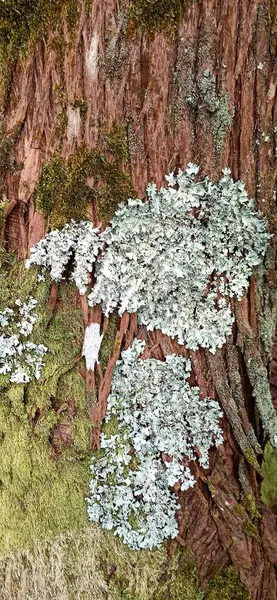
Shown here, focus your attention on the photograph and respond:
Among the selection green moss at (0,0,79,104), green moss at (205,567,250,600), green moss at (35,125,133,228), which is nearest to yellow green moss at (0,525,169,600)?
green moss at (205,567,250,600)

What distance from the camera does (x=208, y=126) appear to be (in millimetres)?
1710

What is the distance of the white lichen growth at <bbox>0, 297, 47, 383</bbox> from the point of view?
5.87 feet

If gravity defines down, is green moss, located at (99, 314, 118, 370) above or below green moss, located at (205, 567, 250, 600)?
above

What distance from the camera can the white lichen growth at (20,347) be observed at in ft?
5.87

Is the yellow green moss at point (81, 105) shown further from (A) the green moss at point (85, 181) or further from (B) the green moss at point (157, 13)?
(B) the green moss at point (157, 13)

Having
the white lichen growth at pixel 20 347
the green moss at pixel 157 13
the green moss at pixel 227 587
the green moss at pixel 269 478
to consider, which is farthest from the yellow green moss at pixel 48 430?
the green moss at pixel 157 13

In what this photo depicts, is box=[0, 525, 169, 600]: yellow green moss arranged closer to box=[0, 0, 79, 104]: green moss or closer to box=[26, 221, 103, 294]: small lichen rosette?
box=[26, 221, 103, 294]: small lichen rosette

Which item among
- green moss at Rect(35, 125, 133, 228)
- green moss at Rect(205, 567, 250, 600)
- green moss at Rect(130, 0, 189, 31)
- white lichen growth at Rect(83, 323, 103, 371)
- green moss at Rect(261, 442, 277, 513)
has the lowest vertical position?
green moss at Rect(205, 567, 250, 600)

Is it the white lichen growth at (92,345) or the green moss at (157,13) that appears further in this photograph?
the white lichen growth at (92,345)

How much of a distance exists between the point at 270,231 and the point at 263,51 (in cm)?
56

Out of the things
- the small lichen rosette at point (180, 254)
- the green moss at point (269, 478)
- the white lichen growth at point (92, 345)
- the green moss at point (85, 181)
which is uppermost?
the green moss at point (85, 181)

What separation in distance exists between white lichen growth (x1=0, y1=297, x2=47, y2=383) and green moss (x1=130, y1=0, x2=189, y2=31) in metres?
0.92

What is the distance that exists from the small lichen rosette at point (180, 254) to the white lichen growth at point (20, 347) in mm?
232

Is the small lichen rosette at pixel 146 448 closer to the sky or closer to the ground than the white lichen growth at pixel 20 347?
closer to the ground
